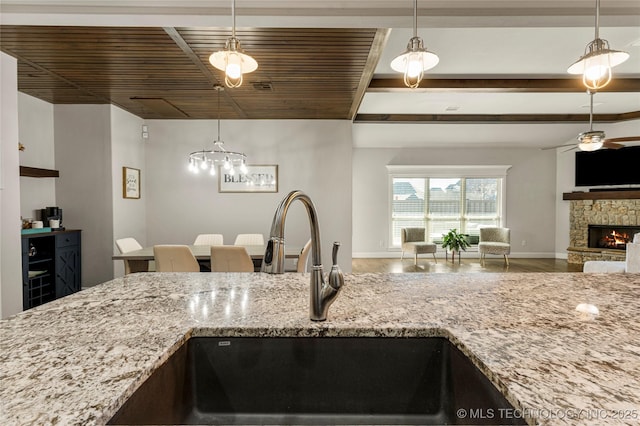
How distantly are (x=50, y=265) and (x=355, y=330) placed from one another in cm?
445

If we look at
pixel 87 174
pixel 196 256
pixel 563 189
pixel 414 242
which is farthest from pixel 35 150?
pixel 563 189

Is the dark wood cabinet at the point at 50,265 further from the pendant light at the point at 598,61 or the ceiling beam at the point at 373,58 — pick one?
the pendant light at the point at 598,61

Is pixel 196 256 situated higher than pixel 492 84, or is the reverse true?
pixel 492 84

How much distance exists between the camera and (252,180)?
525 cm

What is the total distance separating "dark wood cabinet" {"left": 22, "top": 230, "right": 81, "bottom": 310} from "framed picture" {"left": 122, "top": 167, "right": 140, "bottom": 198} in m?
0.79

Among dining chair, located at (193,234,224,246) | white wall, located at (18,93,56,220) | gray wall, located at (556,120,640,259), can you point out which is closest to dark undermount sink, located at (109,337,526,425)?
dining chair, located at (193,234,224,246)

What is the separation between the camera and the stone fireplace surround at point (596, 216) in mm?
6539

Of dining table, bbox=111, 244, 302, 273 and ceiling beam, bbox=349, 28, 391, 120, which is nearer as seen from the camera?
ceiling beam, bbox=349, 28, 391, 120

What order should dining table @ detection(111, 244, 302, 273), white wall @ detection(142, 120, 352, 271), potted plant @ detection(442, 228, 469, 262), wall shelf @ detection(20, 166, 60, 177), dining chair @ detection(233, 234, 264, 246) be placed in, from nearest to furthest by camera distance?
dining table @ detection(111, 244, 302, 273)
wall shelf @ detection(20, 166, 60, 177)
dining chair @ detection(233, 234, 264, 246)
white wall @ detection(142, 120, 352, 271)
potted plant @ detection(442, 228, 469, 262)

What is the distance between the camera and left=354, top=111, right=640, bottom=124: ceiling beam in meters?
6.23

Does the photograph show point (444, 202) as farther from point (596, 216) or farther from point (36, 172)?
point (36, 172)

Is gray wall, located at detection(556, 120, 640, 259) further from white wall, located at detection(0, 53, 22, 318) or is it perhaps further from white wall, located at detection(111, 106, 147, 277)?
white wall, located at detection(0, 53, 22, 318)

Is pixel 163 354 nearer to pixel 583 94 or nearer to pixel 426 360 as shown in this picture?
pixel 426 360

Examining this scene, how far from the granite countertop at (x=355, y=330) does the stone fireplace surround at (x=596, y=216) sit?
6.72m
